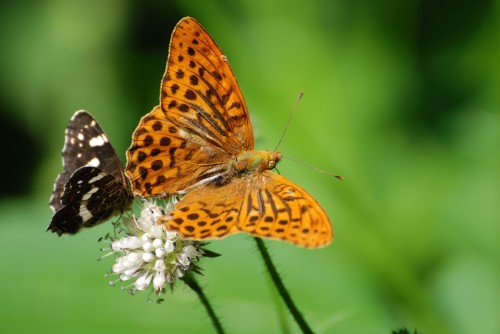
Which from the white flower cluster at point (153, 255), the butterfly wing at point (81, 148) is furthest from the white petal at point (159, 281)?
the butterfly wing at point (81, 148)

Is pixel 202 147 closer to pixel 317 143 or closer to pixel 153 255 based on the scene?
pixel 153 255

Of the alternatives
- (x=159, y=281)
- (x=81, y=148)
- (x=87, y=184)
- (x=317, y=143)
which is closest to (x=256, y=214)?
(x=159, y=281)

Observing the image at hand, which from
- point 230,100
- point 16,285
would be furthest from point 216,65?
point 16,285

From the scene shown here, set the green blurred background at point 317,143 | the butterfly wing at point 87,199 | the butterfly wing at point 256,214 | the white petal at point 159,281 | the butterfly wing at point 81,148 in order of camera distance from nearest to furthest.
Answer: the butterfly wing at point 256,214 → the butterfly wing at point 87,199 → the white petal at point 159,281 → the butterfly wing at point 81,148 → the green blurred background at point 317,143

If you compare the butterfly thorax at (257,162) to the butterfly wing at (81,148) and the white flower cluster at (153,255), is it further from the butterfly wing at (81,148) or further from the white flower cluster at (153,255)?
the butterfly wing at (81,148)

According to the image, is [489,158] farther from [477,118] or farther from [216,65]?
[216,65]

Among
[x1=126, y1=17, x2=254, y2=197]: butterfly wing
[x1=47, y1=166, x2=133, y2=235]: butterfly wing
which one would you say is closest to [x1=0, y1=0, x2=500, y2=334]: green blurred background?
[x1=126, y1=17, x2=254, y2=197]: butterfly wing
